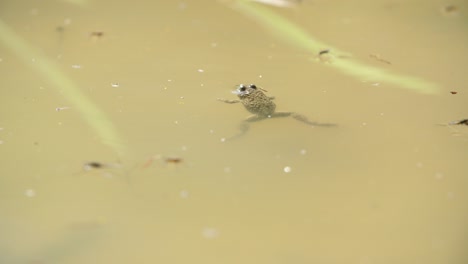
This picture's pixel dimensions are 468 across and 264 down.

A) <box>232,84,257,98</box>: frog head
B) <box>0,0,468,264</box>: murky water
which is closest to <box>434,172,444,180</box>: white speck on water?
<box>0,0,468,264</box>: murky water

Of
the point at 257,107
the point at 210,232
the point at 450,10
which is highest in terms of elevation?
the point at 450,10

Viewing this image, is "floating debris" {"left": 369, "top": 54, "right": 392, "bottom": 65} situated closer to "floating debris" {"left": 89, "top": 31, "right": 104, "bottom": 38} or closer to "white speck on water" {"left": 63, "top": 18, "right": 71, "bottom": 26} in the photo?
"floating debris" {"left": 89, "top": 31, "right": 104, "bottom": 38}

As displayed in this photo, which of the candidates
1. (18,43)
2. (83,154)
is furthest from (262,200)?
(18,43)

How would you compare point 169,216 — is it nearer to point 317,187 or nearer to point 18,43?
point 317,187

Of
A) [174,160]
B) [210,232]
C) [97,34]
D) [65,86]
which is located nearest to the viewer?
[210,232]

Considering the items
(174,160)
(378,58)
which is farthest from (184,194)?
(378,58)

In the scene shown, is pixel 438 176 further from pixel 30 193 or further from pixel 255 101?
pixel 30 193
